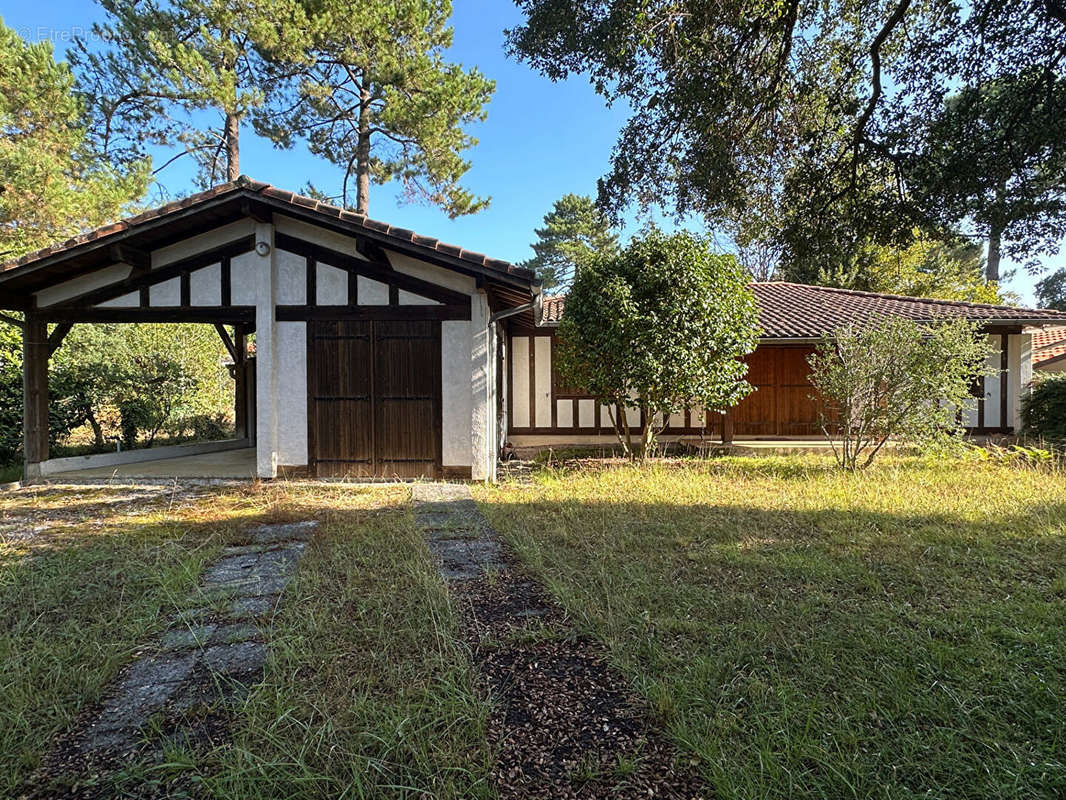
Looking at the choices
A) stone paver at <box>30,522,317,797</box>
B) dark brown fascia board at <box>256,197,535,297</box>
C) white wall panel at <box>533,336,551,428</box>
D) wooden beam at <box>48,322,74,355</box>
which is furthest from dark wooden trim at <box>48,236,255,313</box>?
white wall panel at <box>533,336,551,428</box>

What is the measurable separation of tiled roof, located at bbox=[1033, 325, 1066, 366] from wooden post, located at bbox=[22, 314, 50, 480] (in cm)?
2336

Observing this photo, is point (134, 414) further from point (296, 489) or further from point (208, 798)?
point (208, 798)

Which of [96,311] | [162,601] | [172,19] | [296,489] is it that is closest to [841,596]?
[162,601]

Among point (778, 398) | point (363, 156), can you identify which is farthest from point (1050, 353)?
point (363, 156)

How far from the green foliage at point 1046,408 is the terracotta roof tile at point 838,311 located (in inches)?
46.3

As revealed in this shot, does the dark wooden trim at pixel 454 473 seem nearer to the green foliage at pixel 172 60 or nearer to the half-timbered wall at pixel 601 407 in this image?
the half-timbered wall at pixel 601 407

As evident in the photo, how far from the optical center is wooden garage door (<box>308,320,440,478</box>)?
23.8 ft

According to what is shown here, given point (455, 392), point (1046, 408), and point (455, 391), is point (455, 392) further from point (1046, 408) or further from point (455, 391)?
point (1046, 408)

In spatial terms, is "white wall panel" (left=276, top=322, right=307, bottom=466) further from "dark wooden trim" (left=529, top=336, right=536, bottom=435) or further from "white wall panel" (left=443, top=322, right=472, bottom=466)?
"dark wooden trim" (left=529, top=336, right=536, bottom=435)

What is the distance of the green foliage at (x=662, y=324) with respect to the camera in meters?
7.41

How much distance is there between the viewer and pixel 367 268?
23.7 ft

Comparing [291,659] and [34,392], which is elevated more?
[34,392]

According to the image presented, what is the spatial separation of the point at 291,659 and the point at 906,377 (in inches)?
306

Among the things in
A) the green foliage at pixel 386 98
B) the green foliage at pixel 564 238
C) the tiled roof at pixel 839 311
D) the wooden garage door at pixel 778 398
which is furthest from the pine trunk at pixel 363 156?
the green foliage at pixel 564 238
